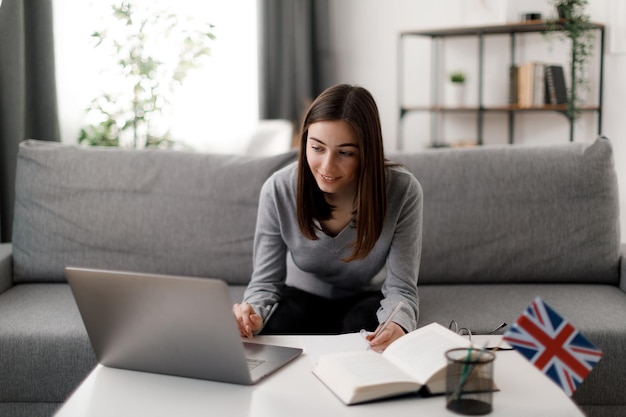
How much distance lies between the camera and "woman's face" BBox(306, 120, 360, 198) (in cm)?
167

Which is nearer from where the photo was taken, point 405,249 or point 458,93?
point 405,249

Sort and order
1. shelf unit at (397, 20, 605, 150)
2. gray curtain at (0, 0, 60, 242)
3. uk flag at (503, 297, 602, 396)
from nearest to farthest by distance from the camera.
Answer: uk flag at (503, 297, 602, 396) → gray curtain at (0, 0, 60, 242) → shelf unit at (397, 20, 605, 150)

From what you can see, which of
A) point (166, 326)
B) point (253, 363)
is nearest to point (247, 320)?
point (253, 363)

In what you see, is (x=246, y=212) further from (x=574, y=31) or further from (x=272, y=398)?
(x=574, y=31)

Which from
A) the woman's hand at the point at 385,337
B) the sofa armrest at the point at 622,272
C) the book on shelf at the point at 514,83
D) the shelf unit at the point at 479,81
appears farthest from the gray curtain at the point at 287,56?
the woman's hand at the point at 385,337

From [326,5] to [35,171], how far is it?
2.90 metres

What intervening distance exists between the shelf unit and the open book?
10.5 ft

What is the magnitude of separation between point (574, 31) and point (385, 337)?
3.19 m

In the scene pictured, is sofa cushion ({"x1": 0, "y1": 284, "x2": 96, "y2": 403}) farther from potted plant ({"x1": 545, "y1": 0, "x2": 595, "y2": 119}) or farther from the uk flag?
potted plant ({"x1": 545, "y1": 0, "x2": 595, "y2": 119})

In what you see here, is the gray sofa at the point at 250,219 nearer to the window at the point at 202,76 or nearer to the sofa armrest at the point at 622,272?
the sofa armrest at the point at 622,272

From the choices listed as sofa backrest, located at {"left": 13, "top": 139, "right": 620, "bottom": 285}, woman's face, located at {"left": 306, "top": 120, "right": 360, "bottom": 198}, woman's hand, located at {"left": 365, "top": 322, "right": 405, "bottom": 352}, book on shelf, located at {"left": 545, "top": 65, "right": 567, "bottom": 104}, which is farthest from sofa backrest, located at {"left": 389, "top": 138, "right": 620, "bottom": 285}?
book on shelf, located at {"left": 545, "top": 65, "right": 567, "bottom": 104}

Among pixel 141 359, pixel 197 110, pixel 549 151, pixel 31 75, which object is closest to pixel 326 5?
pixel 197 110

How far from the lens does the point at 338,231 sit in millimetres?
1901

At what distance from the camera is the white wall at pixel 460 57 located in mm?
4527
